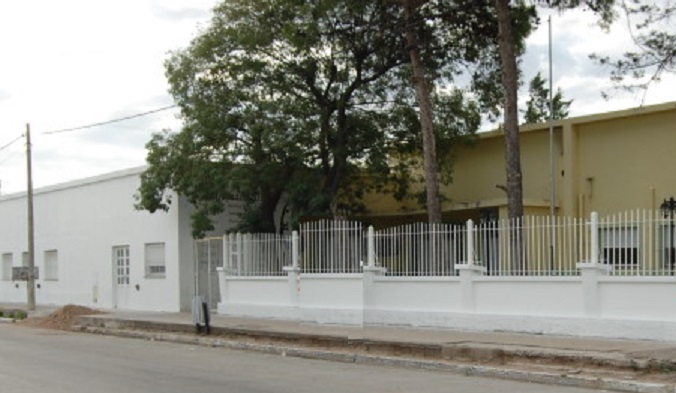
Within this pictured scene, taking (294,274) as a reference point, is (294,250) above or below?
above

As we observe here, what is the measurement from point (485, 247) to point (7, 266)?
2737 centimetres

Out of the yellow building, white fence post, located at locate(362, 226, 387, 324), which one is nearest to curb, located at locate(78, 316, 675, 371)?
white fence post, located at locate(362, 226, 387, 324)

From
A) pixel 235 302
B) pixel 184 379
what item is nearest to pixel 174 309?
pixel 235 302

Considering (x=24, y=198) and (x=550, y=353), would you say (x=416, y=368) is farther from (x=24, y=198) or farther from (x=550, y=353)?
(x=24, y=198)

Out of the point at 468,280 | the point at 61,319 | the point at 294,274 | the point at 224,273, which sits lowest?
the point at 61,319

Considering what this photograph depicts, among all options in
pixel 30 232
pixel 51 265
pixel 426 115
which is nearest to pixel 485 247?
pixel 426 115

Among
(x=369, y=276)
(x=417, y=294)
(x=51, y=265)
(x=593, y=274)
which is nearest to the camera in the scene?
(x=593, y=274)

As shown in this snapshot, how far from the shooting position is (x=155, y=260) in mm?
27578

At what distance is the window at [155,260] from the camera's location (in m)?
27.2

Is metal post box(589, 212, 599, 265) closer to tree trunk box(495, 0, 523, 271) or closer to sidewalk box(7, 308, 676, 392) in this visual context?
sidewalk box(7, 308, 676, 392)

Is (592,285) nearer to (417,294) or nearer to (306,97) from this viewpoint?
(417,294)

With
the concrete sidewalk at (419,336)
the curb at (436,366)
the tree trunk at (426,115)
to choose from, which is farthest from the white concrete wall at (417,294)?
the curb at (436,366)

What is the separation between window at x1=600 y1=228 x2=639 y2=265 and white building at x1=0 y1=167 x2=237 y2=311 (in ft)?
44.3

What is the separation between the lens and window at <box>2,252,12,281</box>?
37844mm
